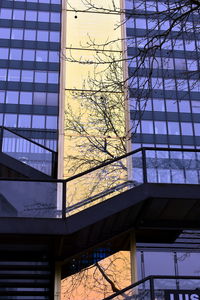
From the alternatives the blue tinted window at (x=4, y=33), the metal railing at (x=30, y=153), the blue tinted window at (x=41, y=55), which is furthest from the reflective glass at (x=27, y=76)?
the metal railing at (x=30, y=153)

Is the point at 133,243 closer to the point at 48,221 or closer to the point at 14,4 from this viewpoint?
the point at 48,221

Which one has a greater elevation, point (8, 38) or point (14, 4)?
point (14, 4)

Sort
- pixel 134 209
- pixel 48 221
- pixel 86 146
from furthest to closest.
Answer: pixel 86 146, pixel 134 209, pixel 48 221

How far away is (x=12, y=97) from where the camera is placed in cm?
6100

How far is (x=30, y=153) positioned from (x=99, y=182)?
3.49 m

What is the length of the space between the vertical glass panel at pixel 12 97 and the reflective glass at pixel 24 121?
2.30 m

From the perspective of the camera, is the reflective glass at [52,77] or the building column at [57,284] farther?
the reflective glass at [52,77]

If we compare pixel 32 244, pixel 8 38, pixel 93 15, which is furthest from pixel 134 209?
pixel 8 38

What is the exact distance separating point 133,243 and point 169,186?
209 centimetres

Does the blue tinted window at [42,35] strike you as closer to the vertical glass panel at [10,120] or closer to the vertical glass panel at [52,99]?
the vertical glass panel at [52,99]

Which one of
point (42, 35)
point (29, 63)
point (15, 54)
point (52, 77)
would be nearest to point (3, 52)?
point (15, 54)

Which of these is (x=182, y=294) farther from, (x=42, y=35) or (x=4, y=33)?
(x=4, y=33)

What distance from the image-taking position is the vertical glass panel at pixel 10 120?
196 ft

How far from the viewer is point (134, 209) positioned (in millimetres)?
11930
